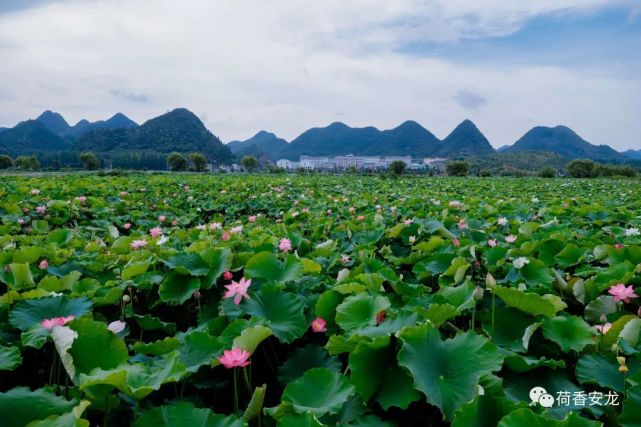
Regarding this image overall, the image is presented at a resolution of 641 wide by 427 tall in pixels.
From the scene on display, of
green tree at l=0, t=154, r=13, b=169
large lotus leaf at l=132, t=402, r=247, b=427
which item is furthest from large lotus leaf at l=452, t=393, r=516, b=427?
green tree at l=0, t=154, r=13, b=169

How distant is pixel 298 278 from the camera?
1828 mm

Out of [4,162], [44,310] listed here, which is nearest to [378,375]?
[44,310]

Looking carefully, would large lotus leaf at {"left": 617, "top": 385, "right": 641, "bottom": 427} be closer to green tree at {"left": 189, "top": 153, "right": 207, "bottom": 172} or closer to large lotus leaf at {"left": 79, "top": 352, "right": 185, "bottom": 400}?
large lotus leaf at {"left": 79, "top": 352, "right": 185, "bottom": 400}

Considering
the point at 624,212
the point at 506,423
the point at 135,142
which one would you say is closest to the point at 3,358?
the point at 506,423

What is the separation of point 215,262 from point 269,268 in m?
0.25

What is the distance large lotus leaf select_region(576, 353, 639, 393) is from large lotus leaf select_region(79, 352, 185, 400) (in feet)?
3.57

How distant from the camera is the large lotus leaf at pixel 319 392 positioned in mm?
1017

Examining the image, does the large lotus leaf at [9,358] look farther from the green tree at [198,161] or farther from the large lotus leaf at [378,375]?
the green tree at [198,161]

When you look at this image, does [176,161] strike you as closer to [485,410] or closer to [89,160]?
[89,160]

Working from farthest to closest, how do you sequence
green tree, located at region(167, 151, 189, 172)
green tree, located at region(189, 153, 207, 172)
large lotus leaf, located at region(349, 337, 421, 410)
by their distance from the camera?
green tree, located at region(189, 153, 207, 172)
green tree, located at region(167, 151, 189, 172)
large lotus leaf, located at region(349, 337, 421, 410)

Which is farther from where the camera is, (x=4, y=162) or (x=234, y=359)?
(x=4, y=162)

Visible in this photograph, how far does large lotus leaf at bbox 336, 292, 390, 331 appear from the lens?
4.44ft

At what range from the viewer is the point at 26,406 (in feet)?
3.10

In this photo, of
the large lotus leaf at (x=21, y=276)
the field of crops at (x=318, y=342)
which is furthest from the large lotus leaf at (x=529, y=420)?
the large lotus leaf at (x=21, y=276)
